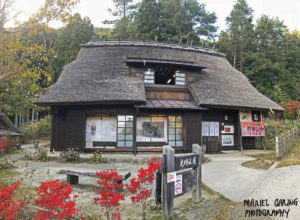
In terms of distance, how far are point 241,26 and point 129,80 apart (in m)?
27.2

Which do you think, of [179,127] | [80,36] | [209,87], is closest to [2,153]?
[179,127]

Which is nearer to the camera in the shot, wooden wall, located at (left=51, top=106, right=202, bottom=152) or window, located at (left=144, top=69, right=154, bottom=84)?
wooden wall, located at (left=51, top=106, right=202, bottom=152)

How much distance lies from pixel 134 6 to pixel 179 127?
32028mm

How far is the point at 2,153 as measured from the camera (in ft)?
35.1

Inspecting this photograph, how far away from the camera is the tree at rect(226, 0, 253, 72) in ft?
92.4

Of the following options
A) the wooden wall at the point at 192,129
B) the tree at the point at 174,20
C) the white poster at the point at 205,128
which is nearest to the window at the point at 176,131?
the wooden wall at the point at 192,129

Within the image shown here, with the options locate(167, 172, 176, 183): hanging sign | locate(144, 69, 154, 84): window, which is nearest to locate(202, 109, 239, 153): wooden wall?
locate(144, 69, 154, 84): window

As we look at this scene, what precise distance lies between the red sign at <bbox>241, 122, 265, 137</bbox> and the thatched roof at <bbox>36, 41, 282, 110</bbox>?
3.59 feet

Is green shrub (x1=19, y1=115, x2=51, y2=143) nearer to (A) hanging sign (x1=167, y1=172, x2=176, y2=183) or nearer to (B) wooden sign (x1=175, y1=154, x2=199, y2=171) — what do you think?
(B) wooden sign (x1=175, y1=154, x2=199, y2=171)

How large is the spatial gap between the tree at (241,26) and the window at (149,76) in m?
20.0

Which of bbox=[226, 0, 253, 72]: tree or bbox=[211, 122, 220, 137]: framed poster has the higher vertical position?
bbox=[226, 0, 253, 72]: tree

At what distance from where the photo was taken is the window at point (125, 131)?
10.6m

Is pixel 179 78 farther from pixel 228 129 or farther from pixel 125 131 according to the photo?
pixel 125 131

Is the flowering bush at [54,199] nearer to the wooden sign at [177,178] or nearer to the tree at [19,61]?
the wooden sign at [177,178]
